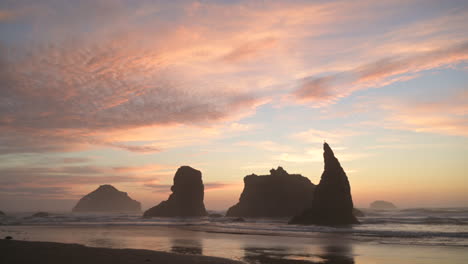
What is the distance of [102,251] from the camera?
64.8ft

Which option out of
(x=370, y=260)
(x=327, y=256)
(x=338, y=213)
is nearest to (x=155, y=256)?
(x=327, y=256)

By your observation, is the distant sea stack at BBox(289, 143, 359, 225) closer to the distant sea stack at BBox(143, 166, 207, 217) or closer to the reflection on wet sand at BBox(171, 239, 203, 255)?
the reflection on wet sand at BBox(171, 239, 203, 255)

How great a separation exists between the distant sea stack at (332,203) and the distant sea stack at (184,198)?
81937mm

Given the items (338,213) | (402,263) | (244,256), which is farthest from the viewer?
(338,213)

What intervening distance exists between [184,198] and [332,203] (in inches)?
3483

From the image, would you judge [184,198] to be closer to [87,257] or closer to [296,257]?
[296,257]

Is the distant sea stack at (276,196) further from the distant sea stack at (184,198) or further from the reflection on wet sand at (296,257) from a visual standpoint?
the reflection on wet sand at (296,257)

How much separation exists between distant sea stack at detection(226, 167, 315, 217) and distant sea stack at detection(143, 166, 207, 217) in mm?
17740

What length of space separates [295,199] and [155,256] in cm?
9903

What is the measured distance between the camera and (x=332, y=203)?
56375mm

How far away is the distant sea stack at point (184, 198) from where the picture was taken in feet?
430

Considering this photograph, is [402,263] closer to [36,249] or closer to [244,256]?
[244,256]

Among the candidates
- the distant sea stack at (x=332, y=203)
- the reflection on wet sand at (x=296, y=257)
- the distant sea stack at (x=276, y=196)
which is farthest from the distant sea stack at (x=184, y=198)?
the reflection on wet sand at (x=296, y=257)

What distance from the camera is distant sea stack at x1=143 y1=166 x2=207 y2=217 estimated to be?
131000 mm
